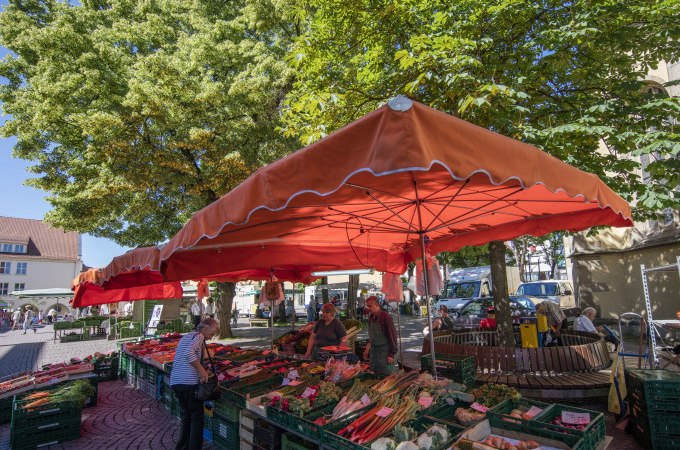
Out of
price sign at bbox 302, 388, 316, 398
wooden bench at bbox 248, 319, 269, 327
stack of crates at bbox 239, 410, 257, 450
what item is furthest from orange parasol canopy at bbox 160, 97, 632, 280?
wooden bench at bbox 248, 319, 269, 327

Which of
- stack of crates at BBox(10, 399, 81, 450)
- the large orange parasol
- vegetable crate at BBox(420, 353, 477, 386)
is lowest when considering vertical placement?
stack of crates at BBox(10, 399, 81, 450)

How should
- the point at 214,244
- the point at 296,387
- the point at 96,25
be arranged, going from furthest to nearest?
1. the point at 96,25
2. the point at 214,244
3. the point at 296,387

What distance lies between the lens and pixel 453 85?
6785mm

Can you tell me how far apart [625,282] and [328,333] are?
47.1 ft

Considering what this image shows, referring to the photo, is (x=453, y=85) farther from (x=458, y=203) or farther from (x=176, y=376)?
(x=176, y=376)

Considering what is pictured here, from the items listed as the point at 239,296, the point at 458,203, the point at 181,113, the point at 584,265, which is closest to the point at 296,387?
the point at 458,203

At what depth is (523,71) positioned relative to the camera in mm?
7652

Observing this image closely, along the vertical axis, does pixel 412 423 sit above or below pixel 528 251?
below

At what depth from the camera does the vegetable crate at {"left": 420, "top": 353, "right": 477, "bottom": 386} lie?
18.7 ft

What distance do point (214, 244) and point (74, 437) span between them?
14.0ft

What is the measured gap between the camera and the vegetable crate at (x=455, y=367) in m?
5.70

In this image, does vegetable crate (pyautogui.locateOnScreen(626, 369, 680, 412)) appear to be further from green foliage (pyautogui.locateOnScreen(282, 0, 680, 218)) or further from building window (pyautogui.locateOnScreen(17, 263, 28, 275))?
building window (pyautogui.locateOnScreen(17, 263, 28, 275))

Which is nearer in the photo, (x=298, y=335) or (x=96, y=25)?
(x=298, y=335)

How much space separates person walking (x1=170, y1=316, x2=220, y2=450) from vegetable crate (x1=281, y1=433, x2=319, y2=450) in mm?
1556
